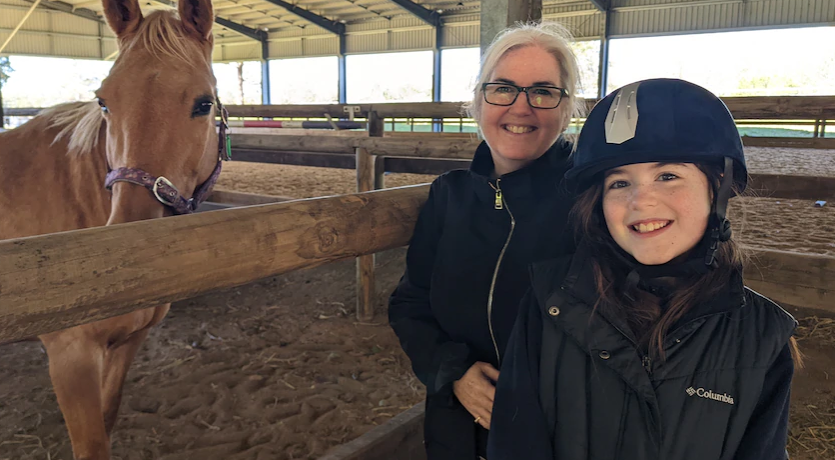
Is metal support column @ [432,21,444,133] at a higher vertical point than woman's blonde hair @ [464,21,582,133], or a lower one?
higher

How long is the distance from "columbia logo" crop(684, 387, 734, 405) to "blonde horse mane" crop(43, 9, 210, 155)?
1594mm

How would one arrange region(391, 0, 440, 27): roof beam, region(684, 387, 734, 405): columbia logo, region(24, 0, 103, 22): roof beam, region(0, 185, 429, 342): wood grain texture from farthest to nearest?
1. region(24, 0, 103, 22): roof beam
2. region(391, 0, 440, 27): roof beam
3. region(684, 387, 734, 405): columbia logo
4. region(0, 185, 429, 342): wood grain texture

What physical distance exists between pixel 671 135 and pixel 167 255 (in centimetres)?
83

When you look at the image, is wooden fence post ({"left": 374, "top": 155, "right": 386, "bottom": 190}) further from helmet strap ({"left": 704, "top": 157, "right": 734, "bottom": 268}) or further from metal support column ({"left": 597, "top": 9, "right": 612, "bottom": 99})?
metal support column ({"left": 597, "top": 9, "right": 612, "bottom": 99})

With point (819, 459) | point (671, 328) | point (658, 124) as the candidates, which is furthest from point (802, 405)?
point (658, 124)

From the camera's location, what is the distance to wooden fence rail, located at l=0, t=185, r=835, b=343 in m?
0.62

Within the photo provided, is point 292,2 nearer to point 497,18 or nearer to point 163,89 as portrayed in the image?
point 497,18

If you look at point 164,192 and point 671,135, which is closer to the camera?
point 671,135

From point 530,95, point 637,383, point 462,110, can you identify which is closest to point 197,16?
point 462,110

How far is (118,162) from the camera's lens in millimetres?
1476

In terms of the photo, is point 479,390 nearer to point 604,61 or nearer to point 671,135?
point 671,135

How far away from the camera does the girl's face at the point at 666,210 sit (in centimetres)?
91

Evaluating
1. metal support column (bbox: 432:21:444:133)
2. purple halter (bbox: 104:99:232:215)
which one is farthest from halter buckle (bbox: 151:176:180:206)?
metal support column (bbox: 432:21:444:133)

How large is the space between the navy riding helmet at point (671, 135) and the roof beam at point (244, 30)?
802 inches
